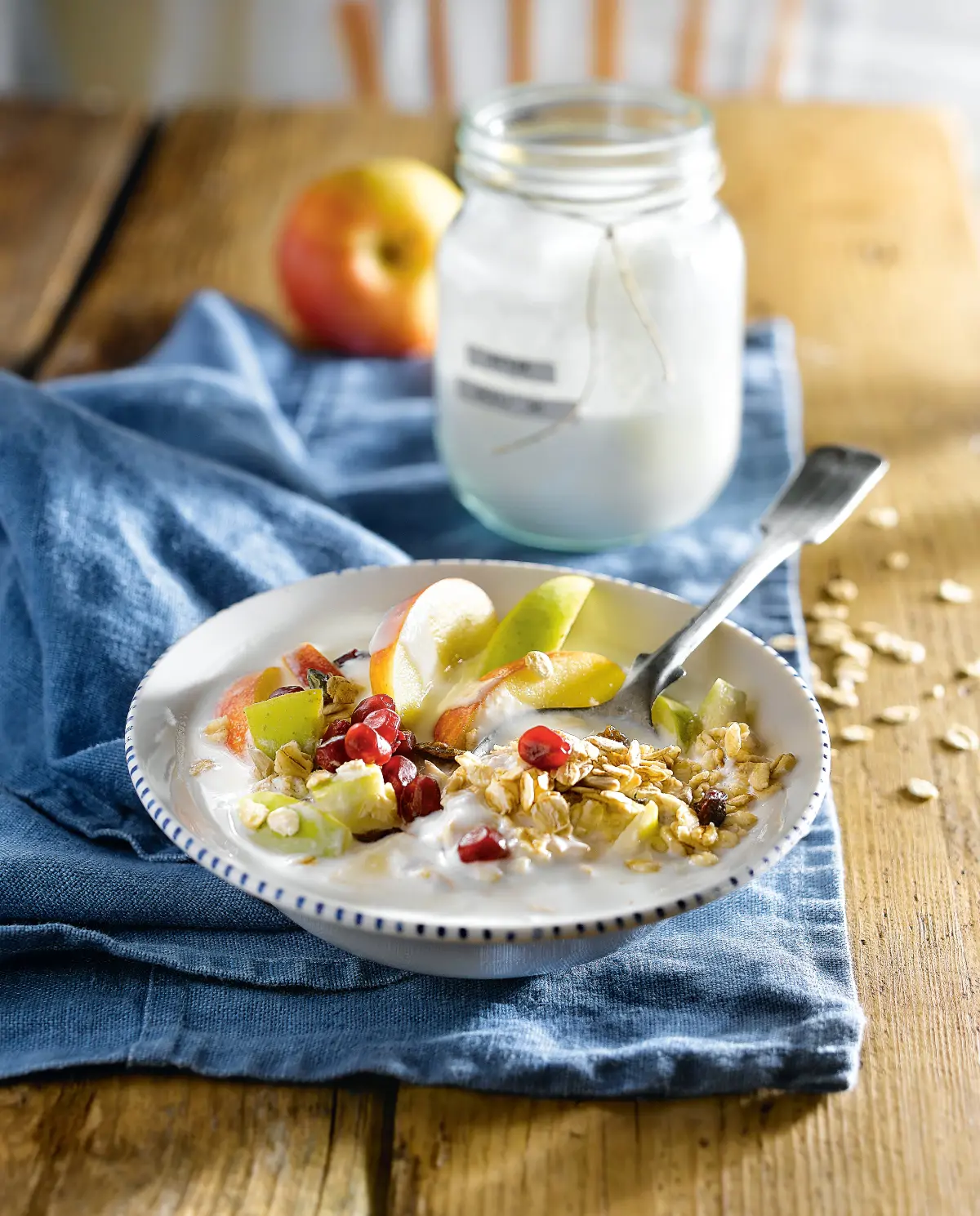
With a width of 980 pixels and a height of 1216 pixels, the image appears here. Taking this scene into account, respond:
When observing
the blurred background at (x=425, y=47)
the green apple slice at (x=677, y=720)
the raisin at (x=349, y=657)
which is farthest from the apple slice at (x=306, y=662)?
the blurred background at (x=425, y=47)

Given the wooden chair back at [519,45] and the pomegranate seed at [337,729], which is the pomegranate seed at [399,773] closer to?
the pomegranate seed at [337,729]

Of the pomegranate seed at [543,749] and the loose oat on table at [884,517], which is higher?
the pomegranate seed at [543,749]

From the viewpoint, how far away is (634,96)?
131cm

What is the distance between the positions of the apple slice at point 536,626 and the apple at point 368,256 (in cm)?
74

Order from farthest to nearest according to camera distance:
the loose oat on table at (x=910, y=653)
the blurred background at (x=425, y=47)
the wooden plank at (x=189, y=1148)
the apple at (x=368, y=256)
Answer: the blurred background at (x=425, y=47)
the apple at (x=368, y=256)
the loose oat on table at (x=910, y=653)
the wooden plank at (x=189, y=1148)

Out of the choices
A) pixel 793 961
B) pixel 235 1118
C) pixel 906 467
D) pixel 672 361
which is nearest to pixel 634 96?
pixel 672 361

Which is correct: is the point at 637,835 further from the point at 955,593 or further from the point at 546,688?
the point at 955,593

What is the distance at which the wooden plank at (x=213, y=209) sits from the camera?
168cm

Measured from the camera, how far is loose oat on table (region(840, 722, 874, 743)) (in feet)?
3.39

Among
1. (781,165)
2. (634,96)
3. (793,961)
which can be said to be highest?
(634,96)

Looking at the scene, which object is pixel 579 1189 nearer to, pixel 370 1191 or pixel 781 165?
pixel 370 1191

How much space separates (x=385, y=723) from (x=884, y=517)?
685 millimetres

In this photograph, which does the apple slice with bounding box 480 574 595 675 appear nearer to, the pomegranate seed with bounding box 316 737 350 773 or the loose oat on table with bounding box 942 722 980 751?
the pomegranate seed with bounding box 316 737 350 773

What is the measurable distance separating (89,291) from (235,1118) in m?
1.28
